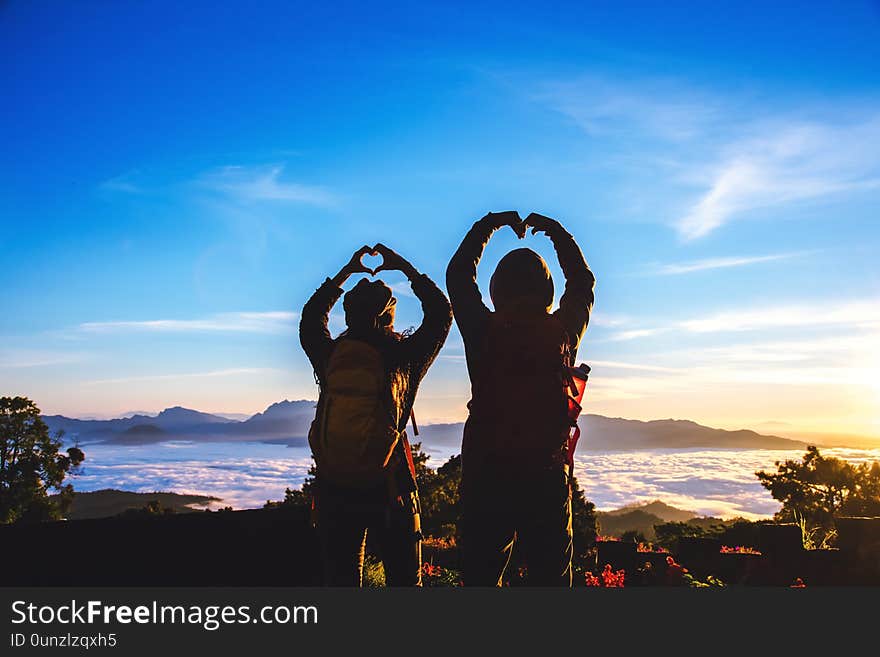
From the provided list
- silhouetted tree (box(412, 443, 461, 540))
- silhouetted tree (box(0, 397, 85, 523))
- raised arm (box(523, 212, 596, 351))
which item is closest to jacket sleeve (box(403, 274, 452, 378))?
raised arm (box(523, 212, 596, 351))

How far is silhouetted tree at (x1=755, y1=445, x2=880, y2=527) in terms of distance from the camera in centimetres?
1906

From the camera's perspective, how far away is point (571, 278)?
13.6ft

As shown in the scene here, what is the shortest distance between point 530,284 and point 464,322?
1.45 ft

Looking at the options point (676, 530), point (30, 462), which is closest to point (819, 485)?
point (676, 530)

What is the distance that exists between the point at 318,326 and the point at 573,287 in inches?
69.5

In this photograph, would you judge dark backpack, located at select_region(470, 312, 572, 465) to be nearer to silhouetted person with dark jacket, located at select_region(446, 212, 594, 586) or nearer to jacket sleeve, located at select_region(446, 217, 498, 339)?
silhouetted person with dark jacket, located at select_region(446, 212, 594, 586)

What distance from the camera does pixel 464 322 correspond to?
3869mm

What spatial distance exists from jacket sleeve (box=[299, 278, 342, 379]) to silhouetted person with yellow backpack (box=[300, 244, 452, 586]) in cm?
13

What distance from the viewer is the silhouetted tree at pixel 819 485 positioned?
19.1 meters

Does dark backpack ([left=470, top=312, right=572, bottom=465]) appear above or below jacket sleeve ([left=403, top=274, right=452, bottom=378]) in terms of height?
below

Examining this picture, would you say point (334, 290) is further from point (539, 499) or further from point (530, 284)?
point (539, 499)

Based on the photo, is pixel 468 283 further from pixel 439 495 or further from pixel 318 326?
pixel 439 495

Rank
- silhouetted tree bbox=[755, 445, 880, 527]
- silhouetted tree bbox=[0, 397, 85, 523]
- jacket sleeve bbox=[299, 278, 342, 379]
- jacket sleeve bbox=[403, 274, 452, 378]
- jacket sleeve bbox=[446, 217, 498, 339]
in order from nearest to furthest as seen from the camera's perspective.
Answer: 1. jacket sleeve bbox=[446, 217, 498, 339]
2. jacket sleeve bbox=[403, 274, 452, 378]
3. jacket sleeve bbox=[299, 278, 342, 379]
4. silhouetted tree bbox=[755, 445, 880, 527]
5. silhouetted tree bbox=[0, 397, 85, 523]

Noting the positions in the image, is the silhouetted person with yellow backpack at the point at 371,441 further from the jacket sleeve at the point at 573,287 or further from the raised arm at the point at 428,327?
the jacket sleeve at the point at 573,287
